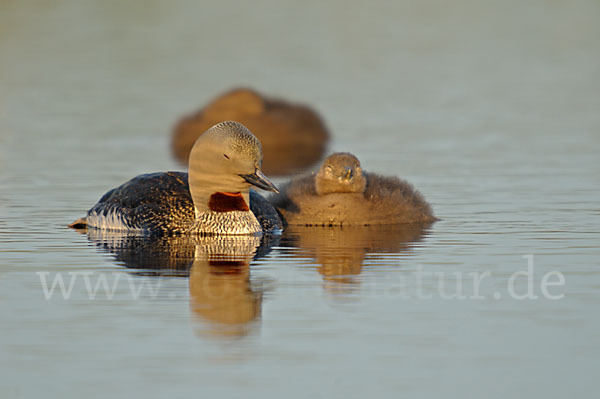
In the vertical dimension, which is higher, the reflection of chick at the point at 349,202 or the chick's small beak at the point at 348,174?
the chick's small beak at the point at 348,174

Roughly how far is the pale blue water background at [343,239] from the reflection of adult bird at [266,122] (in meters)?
0.41

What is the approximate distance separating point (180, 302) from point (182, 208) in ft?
9.21

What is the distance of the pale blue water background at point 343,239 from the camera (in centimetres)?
582

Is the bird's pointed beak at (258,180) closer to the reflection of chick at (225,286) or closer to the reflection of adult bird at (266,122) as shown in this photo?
the reflection of chick at (225,286)

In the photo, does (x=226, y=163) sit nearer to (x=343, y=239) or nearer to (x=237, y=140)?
(x=237, y=140)

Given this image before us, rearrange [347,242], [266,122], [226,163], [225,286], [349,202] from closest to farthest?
[225,286], [226,163], [347,242], [349,202], [266,122]

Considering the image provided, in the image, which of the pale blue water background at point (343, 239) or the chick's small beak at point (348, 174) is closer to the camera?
the pale blue water background at point (343, 239)

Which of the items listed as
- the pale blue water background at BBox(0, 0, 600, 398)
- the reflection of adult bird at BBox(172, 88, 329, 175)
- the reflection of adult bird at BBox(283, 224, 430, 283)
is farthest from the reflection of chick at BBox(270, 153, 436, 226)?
the reflection of adult bird at BBox(172, 88, 329, 175)

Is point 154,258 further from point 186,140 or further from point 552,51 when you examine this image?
point 552,51

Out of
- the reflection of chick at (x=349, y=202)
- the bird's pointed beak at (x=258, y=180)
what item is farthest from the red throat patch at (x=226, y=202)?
the reflection of chick at (x=349, y=202)

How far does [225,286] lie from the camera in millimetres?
7586

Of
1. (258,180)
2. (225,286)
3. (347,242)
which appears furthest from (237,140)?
(225,286)

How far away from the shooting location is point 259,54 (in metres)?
29.0

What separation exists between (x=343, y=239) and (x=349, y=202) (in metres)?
0.95
